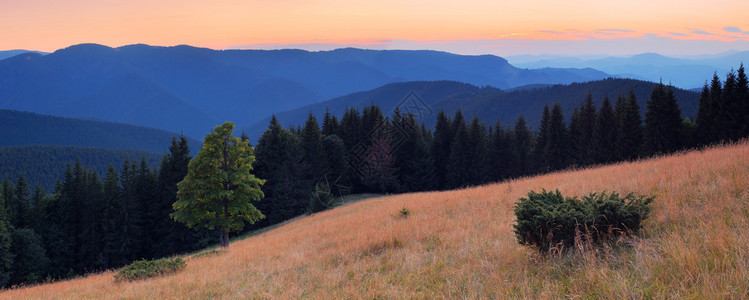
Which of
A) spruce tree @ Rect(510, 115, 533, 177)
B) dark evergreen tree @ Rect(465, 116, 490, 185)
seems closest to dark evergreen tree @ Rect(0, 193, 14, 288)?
dark evergreen tree @ Rect(465, 116, 490, 185)

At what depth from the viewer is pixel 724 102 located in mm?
39656

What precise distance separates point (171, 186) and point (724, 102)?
63.5 meters

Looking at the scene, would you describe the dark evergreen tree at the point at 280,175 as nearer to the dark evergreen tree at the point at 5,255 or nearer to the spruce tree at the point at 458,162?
the spruce tree at the point at 458,162

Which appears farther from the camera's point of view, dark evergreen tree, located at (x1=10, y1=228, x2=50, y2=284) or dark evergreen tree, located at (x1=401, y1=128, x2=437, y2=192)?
dark evergreen tree, located at (x1=401, y1=128, x2=437, y2=192)

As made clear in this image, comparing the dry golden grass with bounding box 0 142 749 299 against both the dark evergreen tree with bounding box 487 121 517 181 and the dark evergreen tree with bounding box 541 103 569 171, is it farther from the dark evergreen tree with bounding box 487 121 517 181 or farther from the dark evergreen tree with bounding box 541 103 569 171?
the dark evergreen tree with bounding box 487 121 517 181

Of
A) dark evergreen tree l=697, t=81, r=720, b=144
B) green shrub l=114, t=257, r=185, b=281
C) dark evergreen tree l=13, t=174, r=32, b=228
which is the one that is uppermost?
dark evergreen tree l=697, t=81, r=720, b=144

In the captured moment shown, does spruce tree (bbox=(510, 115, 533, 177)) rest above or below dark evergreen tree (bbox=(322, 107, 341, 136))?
below

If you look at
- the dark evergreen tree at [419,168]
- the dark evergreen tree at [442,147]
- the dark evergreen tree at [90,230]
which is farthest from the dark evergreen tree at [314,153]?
the dark evergreen tree at [90,230]

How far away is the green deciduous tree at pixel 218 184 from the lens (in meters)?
27.0

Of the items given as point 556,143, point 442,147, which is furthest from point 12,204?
point 556,143

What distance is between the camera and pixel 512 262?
6434 mm

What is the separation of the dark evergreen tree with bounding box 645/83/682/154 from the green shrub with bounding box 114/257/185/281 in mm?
49713

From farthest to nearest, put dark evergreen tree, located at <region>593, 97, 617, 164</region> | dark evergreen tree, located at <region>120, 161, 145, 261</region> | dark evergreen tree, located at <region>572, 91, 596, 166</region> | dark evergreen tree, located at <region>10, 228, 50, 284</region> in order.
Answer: dark evergreen tree, located at <region>572, 91, 596, 166</region>
dark evergreen tree, located at <region>593, 97, 617, 164</region>
dark evergreen tree, located at <region>120, 161, 145, 261</region>
dark evergreen tree, located at <region>10, 228, 50, 284</region>

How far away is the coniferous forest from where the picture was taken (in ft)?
138
